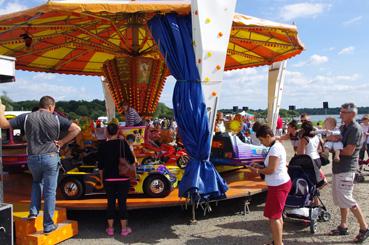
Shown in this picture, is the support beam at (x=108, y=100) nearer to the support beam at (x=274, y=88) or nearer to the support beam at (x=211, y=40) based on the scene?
the support beam at (x=274, y=88)

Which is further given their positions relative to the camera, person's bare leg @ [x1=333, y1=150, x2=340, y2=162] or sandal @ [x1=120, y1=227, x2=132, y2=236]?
sandal @ [x1=120, y1=227, x2=132, y2=236]

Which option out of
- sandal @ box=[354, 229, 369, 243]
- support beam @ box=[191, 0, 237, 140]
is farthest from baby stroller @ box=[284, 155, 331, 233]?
support beam @ box=[191, 0, 237, 140]

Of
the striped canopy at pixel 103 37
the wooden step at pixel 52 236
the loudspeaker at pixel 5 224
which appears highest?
the striped canopy at pixel 103 37

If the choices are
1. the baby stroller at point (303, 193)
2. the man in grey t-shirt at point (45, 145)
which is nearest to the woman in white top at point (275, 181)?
the baby stroller at point (303, 193)

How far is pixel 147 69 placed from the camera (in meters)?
10.2

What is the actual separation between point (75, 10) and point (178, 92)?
2.00 m

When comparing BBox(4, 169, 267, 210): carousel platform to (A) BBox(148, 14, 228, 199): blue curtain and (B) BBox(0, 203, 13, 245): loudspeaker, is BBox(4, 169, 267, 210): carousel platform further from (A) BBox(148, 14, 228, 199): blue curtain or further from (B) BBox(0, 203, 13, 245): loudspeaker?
(B) BBox(0, 203, 13, 245): loudspeaker

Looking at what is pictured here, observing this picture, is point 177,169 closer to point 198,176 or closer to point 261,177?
point 198,176

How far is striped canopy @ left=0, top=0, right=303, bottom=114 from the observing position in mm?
5871

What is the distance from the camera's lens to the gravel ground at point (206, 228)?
496 cm

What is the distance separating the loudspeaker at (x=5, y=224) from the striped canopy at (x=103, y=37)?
327cm

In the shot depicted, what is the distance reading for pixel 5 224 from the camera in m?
3.60

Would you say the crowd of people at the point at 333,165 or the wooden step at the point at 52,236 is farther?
the wooden step at the point at 52,236

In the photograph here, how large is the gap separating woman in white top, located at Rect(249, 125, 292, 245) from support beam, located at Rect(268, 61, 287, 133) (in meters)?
10.3
